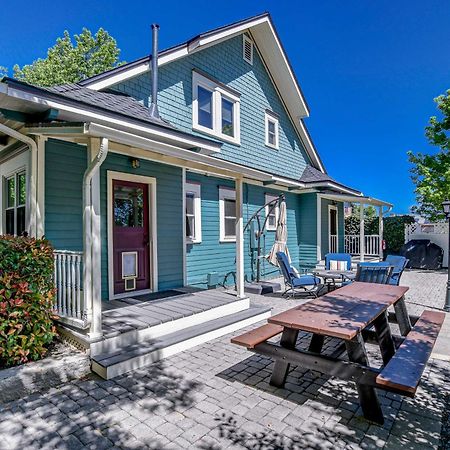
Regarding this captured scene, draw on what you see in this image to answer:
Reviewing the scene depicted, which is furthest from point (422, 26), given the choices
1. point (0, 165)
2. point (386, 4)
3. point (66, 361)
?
point (66, 361)

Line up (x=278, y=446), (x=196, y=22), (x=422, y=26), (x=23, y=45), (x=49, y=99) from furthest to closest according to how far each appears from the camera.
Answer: (x=23, y=45) < (x=196, y=22) < (x=422, y=26) < (x=49, y=99) < (x=278, y=446)

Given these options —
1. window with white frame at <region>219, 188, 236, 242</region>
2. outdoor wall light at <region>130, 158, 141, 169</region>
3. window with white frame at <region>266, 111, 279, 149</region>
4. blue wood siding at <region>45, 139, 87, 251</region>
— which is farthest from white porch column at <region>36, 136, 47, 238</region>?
window with white frame at <region>266, 111, 279, 149</region>

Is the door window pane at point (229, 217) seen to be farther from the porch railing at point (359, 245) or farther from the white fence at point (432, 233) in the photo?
the white fence at point (432, 233)

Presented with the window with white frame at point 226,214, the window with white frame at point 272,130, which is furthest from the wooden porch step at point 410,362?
the window with white frame at point 272,130

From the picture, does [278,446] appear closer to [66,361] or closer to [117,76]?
[66,361]

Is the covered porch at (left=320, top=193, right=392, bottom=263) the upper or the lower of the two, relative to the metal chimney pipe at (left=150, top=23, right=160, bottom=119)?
lower

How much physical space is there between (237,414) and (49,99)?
4.19 m

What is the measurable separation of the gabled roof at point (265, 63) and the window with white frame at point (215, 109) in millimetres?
884

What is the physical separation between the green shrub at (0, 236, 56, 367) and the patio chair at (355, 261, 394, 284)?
588cm

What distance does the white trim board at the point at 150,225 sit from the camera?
227 inches

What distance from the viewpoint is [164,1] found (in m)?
13.0

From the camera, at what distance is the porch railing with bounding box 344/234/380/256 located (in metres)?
15.2

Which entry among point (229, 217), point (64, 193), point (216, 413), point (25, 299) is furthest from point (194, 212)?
point (216, 413)

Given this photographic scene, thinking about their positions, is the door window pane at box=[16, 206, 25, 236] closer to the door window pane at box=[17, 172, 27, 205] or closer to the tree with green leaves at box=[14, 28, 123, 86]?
the door window pane at box=[17, 172, 27, 205]
